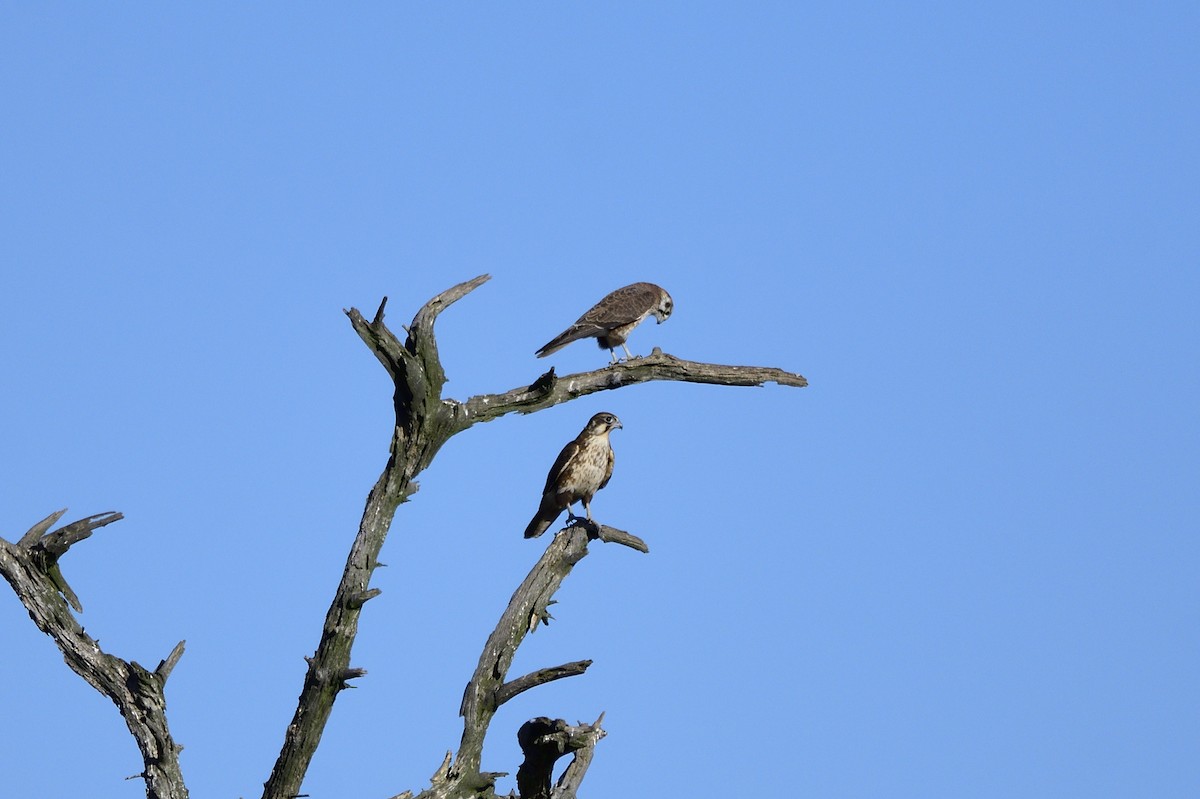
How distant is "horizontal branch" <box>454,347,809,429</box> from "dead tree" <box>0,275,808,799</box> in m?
0.02

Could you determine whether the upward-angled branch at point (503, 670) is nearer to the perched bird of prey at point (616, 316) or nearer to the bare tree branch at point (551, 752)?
the bare tree branch at point (551, 752)

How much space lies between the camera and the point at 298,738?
9.83 m

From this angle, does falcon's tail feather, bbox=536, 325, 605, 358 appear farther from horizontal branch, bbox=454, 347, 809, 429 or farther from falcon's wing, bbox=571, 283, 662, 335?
horizontal branch, bbox=454, 347, 809, 429

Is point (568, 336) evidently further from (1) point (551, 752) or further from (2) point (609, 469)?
(1) point (551, 752)

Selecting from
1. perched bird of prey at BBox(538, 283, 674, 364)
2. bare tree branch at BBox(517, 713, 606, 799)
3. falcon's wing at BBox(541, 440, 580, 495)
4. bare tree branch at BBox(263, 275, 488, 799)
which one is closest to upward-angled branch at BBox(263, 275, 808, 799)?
bare tree branch at BBox(263, 275, 488, 799)

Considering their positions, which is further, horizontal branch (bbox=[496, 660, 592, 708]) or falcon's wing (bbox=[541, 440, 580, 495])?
falcon's wing (bbox=[541, 440, 580, 495])

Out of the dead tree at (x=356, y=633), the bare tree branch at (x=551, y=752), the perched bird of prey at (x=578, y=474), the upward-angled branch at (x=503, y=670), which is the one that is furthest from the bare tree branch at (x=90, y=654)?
the perched bird of prey at (x=578, y=474)

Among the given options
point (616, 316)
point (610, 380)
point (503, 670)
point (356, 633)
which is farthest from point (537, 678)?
point (616, 316)

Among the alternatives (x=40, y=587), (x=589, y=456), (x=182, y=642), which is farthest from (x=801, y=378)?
(x=40, y=587)

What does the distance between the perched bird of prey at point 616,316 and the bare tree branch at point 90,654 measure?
191 inches

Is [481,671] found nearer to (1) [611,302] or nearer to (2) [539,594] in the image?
(2) [539,594]

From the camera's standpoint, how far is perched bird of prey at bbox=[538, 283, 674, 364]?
44.9ft

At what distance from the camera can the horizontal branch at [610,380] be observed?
1024 cm

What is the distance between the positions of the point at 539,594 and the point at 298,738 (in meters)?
1.95
